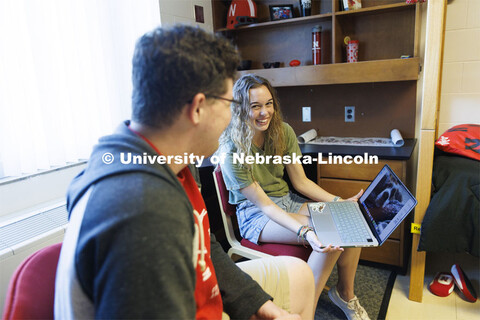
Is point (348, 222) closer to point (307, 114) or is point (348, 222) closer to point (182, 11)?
point (307, 114)

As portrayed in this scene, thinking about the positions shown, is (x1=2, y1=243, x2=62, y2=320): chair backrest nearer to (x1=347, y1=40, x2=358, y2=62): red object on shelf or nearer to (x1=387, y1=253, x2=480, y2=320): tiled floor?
(x1=387, y1=253, x2=480, y2=320): tiled floor

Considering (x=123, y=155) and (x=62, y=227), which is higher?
(x=123, y=155)

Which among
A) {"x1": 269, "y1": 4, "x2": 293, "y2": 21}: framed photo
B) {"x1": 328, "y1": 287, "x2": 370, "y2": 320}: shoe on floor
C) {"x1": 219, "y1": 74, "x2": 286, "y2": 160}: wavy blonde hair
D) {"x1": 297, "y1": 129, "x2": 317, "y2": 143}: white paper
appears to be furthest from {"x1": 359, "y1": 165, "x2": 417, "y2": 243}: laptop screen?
{"x1": 269, "y1": 4, "x2": 293, "y2": 21}: framed photo

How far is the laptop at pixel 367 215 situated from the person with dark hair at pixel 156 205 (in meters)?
0.45

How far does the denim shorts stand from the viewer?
4.98ft

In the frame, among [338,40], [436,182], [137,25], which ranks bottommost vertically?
[436,182]

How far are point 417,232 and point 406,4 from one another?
1.29m

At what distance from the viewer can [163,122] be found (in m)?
0.75

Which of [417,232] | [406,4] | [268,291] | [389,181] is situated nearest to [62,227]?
[268,291]

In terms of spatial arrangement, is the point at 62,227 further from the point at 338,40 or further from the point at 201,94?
the point at 338,40

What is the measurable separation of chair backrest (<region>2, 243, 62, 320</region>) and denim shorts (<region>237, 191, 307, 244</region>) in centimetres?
87

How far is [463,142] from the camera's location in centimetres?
170

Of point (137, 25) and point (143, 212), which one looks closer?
point (143, 212)

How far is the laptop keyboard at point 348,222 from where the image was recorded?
127 cm
